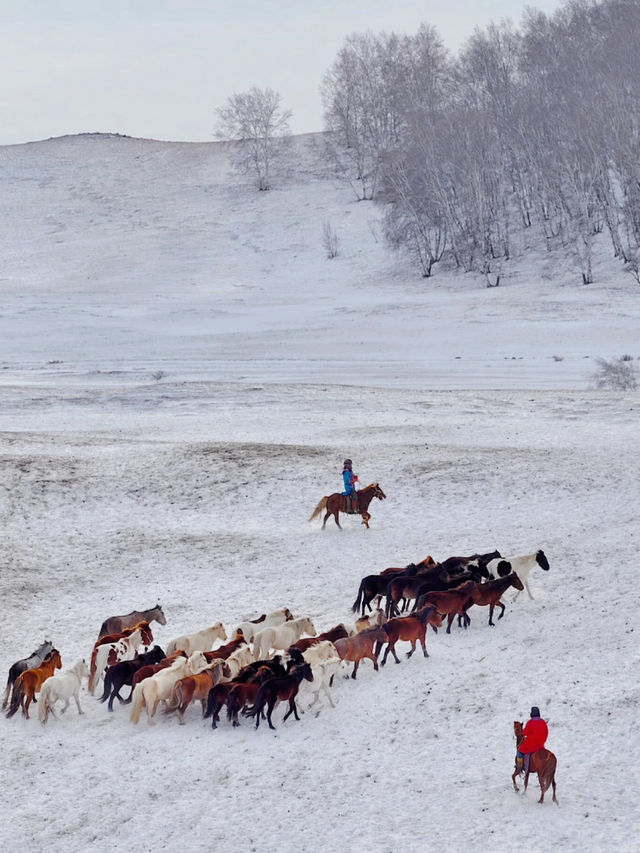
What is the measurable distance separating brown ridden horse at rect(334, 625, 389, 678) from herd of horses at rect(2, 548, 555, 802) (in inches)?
0.6

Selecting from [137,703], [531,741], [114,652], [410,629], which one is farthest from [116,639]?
[531,741]

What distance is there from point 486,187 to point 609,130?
32.9 feet

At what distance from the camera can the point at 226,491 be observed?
25125 mm

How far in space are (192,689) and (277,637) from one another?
2.07 metres

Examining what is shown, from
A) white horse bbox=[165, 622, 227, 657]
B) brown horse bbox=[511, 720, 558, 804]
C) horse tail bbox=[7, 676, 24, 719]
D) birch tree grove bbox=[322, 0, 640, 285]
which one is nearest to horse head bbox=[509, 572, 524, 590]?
white horse bbox=[165, 622, 227, 657]

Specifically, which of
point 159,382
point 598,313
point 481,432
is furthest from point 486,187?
point 481,432

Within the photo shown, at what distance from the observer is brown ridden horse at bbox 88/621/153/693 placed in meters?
14.8

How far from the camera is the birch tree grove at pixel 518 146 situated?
6769cm

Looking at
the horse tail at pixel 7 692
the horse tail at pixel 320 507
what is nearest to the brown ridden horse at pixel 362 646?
the horse tail at pixel 7 692

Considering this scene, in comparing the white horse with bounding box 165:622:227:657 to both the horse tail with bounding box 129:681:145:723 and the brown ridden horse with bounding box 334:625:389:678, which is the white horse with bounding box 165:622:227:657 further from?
the brown ridden horse with bounding box 334:625:389:678

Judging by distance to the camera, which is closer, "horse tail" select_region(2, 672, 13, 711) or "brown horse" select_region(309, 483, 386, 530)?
"horse tail" select_region(2, 672, 13, 711)

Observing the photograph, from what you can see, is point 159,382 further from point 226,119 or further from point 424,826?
point 226,119

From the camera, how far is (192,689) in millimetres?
13523

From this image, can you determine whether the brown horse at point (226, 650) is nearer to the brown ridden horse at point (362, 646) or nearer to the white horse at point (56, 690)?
the brown ridden horse at point (362, 646)
